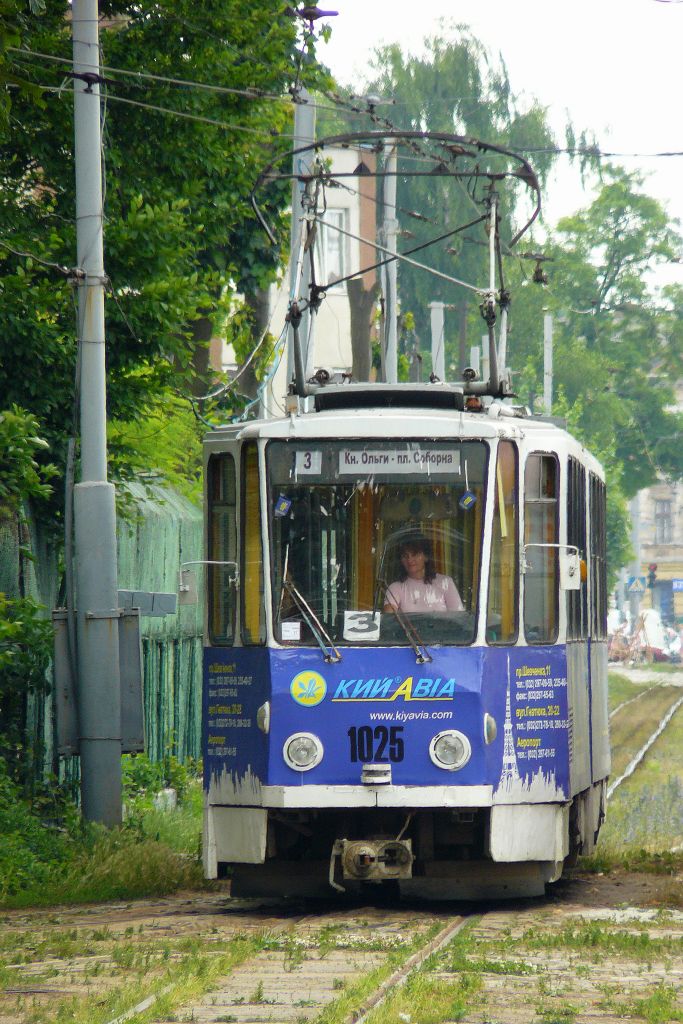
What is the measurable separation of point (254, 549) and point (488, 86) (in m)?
49.6

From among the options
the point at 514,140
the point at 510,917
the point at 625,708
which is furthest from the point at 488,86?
the point at 510,917

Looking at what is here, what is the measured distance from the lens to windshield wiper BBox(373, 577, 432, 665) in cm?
1145

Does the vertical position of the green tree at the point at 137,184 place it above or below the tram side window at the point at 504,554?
above

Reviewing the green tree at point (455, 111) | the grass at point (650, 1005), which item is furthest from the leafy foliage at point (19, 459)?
the green tree at point (455, 111)

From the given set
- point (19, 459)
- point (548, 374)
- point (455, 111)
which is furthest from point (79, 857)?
point (455, 111)

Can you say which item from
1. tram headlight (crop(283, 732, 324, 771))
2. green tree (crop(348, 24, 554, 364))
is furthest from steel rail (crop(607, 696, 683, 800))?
green tree (crop(348, 24, 554, 364))

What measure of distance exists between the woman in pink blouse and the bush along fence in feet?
9.05

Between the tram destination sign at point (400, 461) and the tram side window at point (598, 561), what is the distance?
2.52 metres

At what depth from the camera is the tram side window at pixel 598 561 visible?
14250 millimetres

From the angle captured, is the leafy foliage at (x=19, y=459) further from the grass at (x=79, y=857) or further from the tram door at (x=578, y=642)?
A: the tram door at (x=578, y=642)

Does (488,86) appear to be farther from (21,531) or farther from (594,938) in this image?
(594,938)

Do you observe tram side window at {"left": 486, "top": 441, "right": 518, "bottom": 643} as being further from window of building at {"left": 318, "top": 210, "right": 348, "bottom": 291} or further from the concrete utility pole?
window of building at {"left": 318, "top": 210, "right": 348, "bottom": 291}

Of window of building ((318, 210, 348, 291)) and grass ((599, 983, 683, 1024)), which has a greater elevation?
window of building ((318, 210, 348, 291))

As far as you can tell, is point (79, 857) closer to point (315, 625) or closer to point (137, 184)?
point (315, 625)
